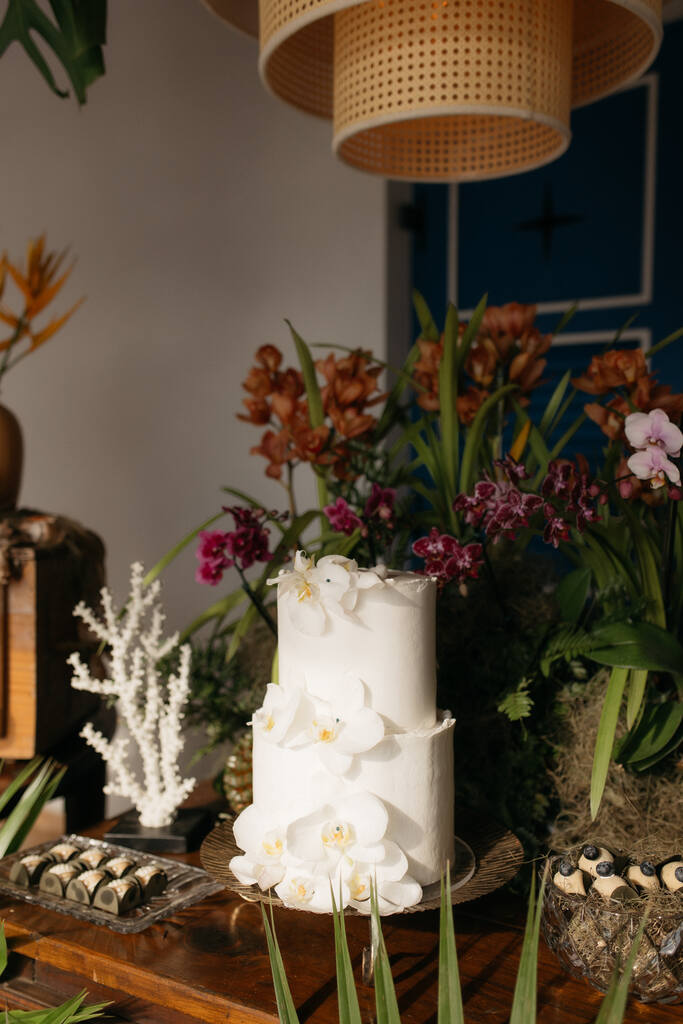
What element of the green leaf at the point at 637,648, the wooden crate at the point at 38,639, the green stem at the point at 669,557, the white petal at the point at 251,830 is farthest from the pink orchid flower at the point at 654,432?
the wooden crate at the point at 38,639

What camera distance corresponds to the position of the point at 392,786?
2.76 ft

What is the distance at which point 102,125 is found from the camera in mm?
2453

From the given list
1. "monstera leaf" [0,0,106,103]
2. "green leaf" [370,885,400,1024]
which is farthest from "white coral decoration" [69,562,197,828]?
"monstera leaf" [0,0,106,103]

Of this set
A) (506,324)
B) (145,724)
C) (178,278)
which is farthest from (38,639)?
(178,278)

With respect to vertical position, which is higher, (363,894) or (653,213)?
(653,213)

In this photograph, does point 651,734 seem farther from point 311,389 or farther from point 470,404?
point 311,389

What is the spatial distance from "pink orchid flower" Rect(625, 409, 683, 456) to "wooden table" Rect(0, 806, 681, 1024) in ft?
1.79

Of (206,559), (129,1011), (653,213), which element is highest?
(653,213)

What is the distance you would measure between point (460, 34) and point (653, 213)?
148 cm

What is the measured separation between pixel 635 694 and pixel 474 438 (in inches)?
15.7

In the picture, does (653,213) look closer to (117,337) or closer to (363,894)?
(117,337)

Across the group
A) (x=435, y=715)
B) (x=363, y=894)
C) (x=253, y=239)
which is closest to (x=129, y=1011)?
(x=363, y=894)

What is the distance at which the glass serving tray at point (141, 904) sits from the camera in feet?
3.16

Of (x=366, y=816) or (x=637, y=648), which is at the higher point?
(x=637, y=648)
